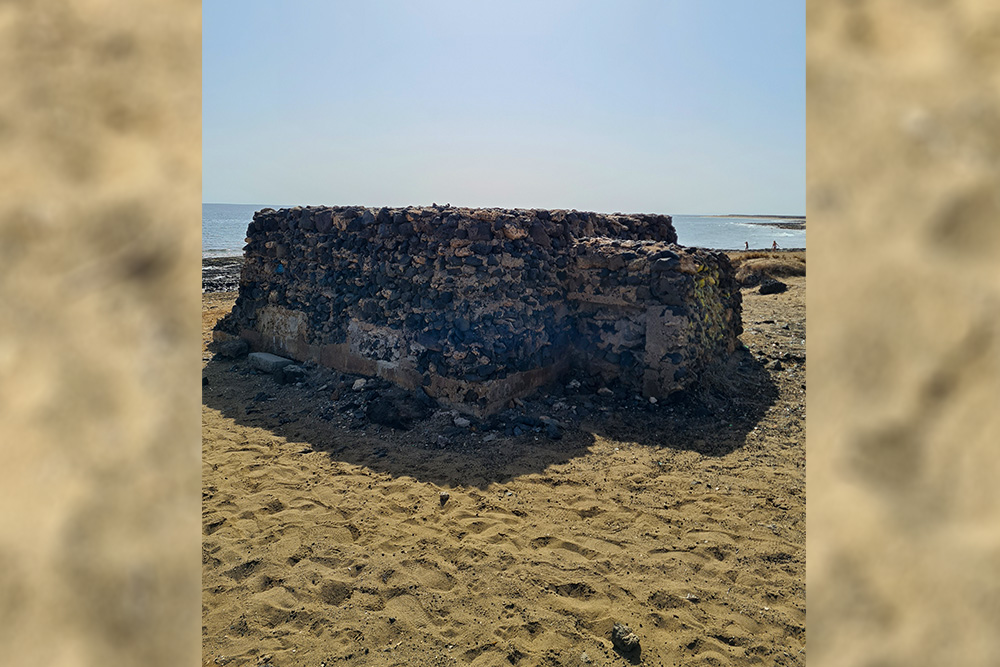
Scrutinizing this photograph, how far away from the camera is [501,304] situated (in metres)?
5.83

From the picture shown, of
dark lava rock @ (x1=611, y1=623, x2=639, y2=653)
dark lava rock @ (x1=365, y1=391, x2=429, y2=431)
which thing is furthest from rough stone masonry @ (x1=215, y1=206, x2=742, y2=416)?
dark lava rock @ (x1=611, y1=623, x2=639, y2=653)

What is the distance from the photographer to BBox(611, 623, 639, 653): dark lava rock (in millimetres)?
2682

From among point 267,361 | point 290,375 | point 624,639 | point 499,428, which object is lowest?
point 624,639

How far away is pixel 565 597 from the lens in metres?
3.10

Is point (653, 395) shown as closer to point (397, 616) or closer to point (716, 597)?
point (716, 597)

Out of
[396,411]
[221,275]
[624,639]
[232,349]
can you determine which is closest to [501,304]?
[396,411]
